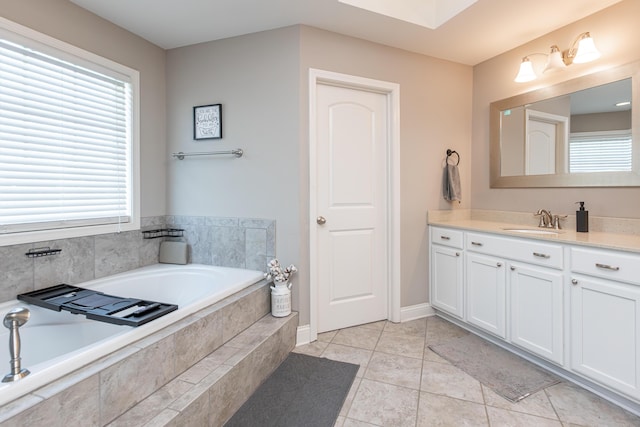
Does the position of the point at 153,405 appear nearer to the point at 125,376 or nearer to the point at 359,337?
the point at 125,376

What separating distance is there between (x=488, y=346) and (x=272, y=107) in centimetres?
240

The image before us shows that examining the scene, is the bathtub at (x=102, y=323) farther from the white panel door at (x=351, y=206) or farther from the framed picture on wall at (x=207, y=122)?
the framed picture on wall at (x=207, y=122)

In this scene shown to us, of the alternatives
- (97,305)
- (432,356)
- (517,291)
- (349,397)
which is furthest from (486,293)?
(97,305)

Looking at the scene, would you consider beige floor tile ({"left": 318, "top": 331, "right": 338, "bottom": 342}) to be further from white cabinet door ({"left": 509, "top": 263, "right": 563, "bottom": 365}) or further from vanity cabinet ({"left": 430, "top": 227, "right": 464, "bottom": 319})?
white cabinet door ({"left": 509, "top": 263, "right": 563, "bottom": 365})

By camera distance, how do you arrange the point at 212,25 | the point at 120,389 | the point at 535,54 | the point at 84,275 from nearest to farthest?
the point at 120,389
the point at 84,275
the point at 212,25
the point at 535,54

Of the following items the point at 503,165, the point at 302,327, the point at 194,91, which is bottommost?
the point at 302,327

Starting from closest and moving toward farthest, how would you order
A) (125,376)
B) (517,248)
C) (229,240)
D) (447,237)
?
(125,376) → (517,248) → (229,240) → (447,237)

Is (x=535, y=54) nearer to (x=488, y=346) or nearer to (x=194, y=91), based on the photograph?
(x=488, y=346)

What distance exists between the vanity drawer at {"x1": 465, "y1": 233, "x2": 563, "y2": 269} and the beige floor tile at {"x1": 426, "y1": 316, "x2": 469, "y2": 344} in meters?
0.70

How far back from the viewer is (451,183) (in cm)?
290

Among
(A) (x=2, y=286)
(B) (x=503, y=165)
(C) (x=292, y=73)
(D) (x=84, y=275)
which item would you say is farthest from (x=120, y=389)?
(B) (x=503, y=165)

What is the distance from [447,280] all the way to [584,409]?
1.18 meters

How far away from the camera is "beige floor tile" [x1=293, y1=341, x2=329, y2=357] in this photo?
228 centimetres

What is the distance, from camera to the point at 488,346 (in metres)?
2.37
